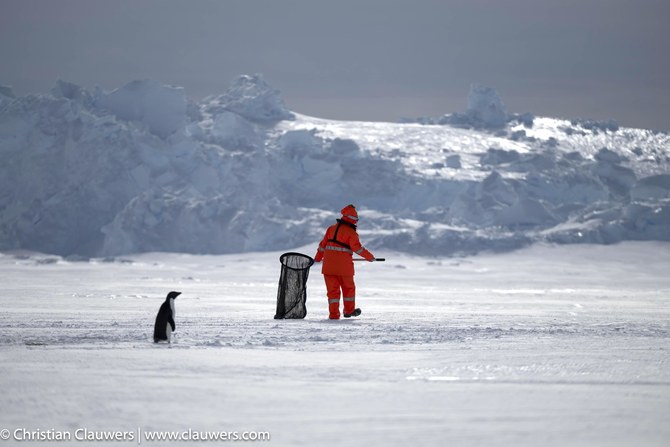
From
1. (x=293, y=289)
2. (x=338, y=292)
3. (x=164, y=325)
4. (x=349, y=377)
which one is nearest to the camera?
(x=349, y=377)

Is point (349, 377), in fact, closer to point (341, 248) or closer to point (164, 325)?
point (164, 325)

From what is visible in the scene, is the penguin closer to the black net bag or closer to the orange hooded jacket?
the black net bag

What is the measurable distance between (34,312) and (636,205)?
2386cm

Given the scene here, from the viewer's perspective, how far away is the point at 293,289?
8594 millimetres

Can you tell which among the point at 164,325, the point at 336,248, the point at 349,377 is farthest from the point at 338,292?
the point at 349,377

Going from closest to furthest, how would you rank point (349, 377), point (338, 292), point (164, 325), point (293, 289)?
point (349, 377) < point (164, 325) < point (338, 292) < point (293, 289)

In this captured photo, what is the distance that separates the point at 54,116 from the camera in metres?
30.3

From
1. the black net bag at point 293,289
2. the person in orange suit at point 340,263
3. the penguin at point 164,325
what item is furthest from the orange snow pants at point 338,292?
the penguin at point 164,325

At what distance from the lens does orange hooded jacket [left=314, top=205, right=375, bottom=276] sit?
8.45 metres

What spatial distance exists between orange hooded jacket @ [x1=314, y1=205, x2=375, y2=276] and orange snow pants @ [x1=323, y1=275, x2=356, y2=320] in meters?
0.06

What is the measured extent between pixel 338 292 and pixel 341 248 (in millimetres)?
394

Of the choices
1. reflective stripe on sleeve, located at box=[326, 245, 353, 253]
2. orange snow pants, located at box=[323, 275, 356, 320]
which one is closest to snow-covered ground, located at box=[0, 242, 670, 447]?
orange snow pants, located at box=[323, 275, 356, 320]

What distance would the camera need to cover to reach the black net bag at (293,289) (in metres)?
8.48

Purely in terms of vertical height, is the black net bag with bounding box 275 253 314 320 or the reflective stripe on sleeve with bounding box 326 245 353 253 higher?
the reflective stripe on sleeve with bounding box 326 245 353 253
